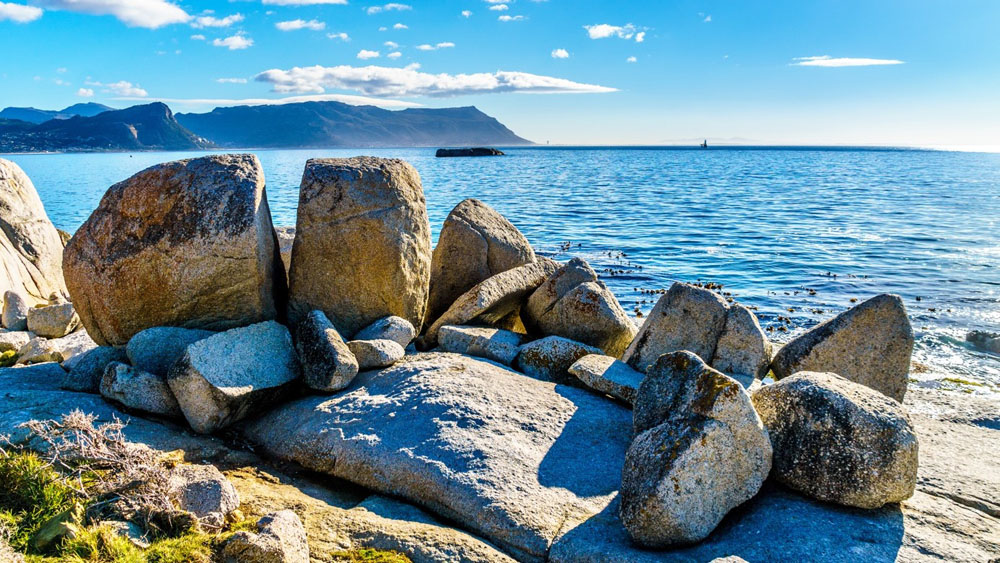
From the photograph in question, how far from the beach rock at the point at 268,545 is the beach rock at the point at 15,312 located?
812 cm

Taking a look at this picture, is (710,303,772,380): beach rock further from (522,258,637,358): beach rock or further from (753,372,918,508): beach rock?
(753,372,918,508): beach rock

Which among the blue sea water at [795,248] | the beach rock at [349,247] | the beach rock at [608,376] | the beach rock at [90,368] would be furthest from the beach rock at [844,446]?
the blue sea water at [795,248]

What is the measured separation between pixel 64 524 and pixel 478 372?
3.67 meters

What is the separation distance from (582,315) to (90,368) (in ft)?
17.9

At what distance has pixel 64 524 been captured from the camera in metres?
3.95

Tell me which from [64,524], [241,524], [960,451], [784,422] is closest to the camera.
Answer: [64,524]

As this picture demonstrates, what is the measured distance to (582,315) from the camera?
8.59 m

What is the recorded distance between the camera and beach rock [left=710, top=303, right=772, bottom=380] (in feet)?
24.6

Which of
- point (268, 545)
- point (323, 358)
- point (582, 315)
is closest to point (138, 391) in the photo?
point (323, 358)

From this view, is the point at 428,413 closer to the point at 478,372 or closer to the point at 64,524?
the point at 478,372

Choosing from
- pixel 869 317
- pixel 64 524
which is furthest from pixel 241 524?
pixel 869 317

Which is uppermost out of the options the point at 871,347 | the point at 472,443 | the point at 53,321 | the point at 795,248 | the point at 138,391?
the point at 871,347

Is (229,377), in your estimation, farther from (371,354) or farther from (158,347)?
(371,354)

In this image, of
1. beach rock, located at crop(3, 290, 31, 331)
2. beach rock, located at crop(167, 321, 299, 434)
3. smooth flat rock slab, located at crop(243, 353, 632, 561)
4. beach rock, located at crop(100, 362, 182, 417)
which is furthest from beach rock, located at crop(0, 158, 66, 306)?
smooth flat rock slab, located at crop(243, 353, 632, 561)
